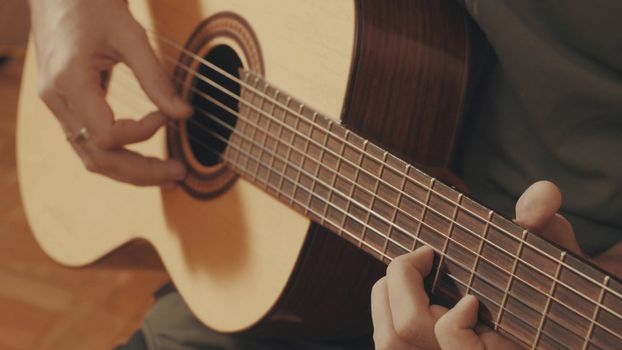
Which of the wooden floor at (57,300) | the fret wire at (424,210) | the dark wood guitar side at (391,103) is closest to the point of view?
the fret wire at (424,210)

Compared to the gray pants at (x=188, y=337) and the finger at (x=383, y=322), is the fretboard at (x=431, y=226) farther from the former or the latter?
the gray pants at (x=188, y=337)

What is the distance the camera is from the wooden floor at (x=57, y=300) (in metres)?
1.54

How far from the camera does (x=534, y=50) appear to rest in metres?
0.72

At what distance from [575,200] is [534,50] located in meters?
0.15

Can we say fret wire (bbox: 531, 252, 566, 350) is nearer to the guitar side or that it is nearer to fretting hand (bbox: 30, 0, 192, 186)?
the guitar side

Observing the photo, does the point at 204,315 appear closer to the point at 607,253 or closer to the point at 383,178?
the point at 383,178

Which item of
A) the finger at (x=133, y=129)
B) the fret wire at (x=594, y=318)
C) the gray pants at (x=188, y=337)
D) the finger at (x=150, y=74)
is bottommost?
the gray pants at (x=188, y=337)

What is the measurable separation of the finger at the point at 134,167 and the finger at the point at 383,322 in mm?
390

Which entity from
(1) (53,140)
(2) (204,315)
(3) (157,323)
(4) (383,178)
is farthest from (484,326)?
(1) (53,140)

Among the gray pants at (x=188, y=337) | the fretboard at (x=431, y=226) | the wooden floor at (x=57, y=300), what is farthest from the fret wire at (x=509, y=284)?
the wooden floor at (x=57, y=300)


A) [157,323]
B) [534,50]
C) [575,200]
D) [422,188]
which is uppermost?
[534,50]

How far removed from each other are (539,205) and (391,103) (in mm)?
259

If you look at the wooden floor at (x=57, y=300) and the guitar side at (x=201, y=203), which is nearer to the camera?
the guitar side at (x=201, y=203)

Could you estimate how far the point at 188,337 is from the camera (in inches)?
37.6
